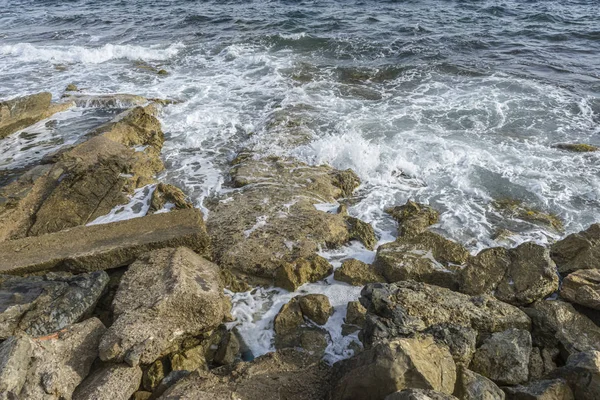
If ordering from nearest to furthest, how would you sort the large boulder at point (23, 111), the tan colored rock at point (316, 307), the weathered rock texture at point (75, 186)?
the tan colored rock at point (316, 307)
the weathered rock texture at point (75, 186)
the large boulder at point (23, 111)

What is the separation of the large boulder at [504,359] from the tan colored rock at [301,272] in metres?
1.88

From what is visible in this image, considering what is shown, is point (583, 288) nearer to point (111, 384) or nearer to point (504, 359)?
point (504, 359)

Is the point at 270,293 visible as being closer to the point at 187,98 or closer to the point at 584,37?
the point at 187,98

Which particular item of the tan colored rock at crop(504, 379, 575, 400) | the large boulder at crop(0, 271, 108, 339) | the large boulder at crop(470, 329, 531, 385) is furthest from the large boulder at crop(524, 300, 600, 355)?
the large boulder at crop(0, 271, 108, 339)

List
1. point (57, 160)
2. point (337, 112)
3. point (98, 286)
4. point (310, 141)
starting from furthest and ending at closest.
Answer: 1. point (337, 112)
2. point (310, 141)
3. point (57, 160)
4. point (98, 286)

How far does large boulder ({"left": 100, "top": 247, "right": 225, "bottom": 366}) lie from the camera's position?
10.9ft

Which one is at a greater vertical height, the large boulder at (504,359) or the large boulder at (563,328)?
the large boulder at (504,359)

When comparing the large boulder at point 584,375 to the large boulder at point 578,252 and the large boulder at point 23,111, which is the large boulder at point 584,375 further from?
the large boulder at point 23,111

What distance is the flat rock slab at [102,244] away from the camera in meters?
4.51

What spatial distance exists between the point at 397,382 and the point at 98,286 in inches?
121

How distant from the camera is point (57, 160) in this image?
6652 millimetres

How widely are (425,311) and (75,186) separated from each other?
5040mm

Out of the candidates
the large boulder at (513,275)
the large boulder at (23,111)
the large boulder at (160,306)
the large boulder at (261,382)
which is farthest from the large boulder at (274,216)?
the large boulder at (23,111)

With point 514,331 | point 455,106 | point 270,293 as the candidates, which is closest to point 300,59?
point 455,106
